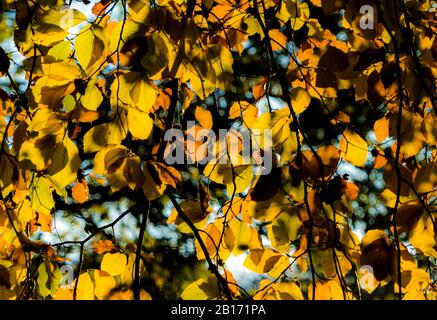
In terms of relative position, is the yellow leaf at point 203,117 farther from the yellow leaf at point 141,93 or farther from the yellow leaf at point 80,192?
the yellow leaf at point 80,192

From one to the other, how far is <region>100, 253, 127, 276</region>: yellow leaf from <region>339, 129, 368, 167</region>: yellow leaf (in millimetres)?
541

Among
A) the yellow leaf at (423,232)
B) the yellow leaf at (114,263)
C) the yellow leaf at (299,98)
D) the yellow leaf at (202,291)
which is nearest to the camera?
the yellow leaf at (423,232)

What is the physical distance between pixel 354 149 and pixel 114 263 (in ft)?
1.92

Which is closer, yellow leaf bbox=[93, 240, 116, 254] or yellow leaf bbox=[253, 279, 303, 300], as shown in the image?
yellow leaf bbox=[253, 279, 303, 300]

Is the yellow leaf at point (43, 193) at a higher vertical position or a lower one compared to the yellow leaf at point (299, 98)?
Result: lower

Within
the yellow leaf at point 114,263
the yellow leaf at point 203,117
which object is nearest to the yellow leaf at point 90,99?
the yellow leaf at point 203,117

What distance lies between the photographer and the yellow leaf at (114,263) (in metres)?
1.23

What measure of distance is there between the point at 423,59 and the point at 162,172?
638 millimetres

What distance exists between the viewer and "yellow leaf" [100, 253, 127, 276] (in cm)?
123

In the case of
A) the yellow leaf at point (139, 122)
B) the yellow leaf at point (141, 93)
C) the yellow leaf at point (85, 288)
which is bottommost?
the yellow leaf at point (85, 288)

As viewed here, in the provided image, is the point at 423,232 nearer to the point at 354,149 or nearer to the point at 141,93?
the point at 354,149

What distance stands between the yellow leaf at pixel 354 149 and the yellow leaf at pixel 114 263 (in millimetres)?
541

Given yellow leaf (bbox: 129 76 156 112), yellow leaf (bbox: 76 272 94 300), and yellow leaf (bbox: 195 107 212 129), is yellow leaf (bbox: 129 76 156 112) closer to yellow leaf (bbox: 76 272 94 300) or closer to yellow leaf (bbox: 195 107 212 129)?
yellow leaf (bbox: 195 107 212 129)

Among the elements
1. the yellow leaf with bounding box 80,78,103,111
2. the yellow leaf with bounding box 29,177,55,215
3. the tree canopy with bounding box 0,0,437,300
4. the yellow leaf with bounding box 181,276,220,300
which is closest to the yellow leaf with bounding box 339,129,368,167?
the tree canopy with bounding box 0,0,437,300
